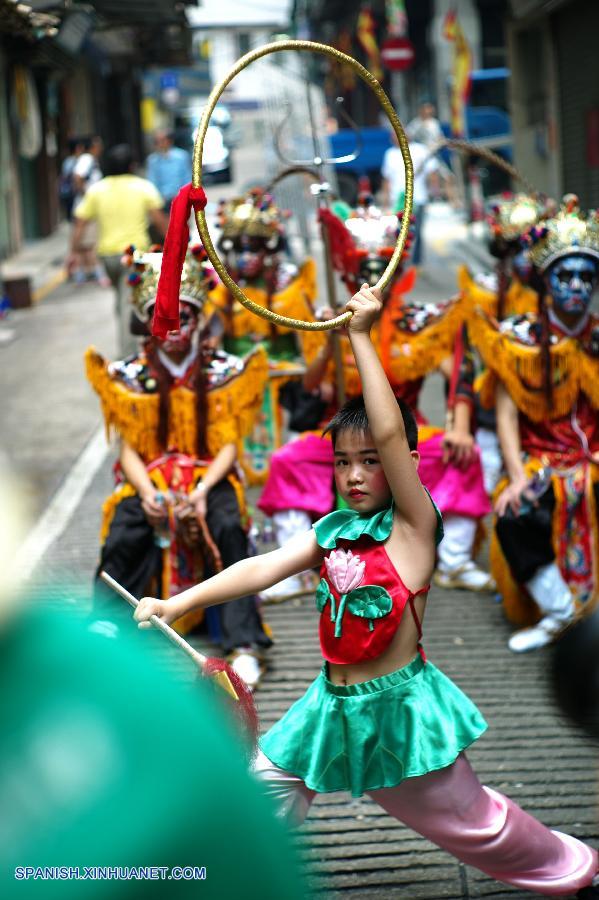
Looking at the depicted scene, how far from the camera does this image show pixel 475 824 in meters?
3.04

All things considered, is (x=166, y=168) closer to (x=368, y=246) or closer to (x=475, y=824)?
(x=368, y=246)

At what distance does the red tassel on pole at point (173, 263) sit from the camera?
109 inches

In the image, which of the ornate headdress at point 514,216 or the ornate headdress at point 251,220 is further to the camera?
the ornate headdress at point 251,220

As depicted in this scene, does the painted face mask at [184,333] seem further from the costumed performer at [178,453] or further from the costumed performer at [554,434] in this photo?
the costumed performer at [554,434]

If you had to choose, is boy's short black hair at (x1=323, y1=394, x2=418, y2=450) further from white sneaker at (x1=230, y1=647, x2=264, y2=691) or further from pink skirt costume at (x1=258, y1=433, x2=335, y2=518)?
pink skirt costume at (x1=258, y1=433, x2=335, y2=518)

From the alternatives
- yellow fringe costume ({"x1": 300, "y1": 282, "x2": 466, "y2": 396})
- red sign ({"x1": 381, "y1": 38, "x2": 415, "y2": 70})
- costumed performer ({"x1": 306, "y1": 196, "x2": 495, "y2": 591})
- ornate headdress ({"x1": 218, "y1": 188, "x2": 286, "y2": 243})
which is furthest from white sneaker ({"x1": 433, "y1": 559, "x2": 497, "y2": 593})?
red sign ({"x1": 381, "y1": 38, "x2": 415, "y2": 70})

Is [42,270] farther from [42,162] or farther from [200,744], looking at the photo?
[200,744]

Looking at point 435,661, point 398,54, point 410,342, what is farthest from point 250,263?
point 398,54

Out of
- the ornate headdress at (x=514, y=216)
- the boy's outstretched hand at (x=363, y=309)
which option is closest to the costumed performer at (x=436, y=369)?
the ornate headdress at (x=514, y=216)

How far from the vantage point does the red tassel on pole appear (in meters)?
2.77

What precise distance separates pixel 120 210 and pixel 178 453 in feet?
19.3

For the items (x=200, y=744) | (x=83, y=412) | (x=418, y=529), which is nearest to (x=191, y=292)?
(x=418, y=529)

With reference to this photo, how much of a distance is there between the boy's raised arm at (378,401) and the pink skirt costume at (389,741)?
0.21 metres

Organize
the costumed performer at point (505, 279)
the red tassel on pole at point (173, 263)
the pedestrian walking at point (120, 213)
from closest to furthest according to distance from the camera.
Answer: the red tassel on pole at point (173, 263) → the costumed performer at point (505, 279) → the pedestrian walking at point (120, 213)
